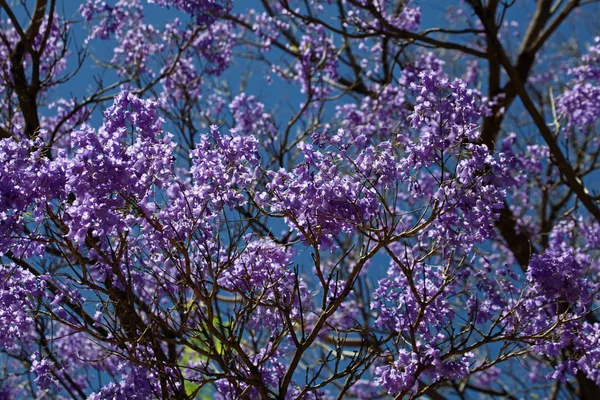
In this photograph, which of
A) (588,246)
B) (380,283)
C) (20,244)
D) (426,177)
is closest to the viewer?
(20,244)

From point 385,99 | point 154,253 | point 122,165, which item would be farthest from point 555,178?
point 122,165

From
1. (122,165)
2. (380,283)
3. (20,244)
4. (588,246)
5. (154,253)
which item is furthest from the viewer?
(588,246)

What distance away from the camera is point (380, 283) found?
4.89 metres

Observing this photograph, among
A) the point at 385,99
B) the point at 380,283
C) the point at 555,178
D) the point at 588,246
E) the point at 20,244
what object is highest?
the point at 385,99

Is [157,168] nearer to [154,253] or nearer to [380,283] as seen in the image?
[154,253]

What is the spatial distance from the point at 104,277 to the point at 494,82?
5.56 m

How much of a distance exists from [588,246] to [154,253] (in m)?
5.42

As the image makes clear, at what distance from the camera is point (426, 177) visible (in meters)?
9.38

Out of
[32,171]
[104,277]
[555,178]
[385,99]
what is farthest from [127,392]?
[555,178]

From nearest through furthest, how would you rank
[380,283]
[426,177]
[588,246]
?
[380,283], [588,246], [426,177]

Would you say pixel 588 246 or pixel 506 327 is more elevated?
pixel 588 246

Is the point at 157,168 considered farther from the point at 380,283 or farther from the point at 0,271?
the point at 380,283

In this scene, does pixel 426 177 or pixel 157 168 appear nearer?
pixel 157 168

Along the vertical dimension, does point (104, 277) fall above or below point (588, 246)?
below
